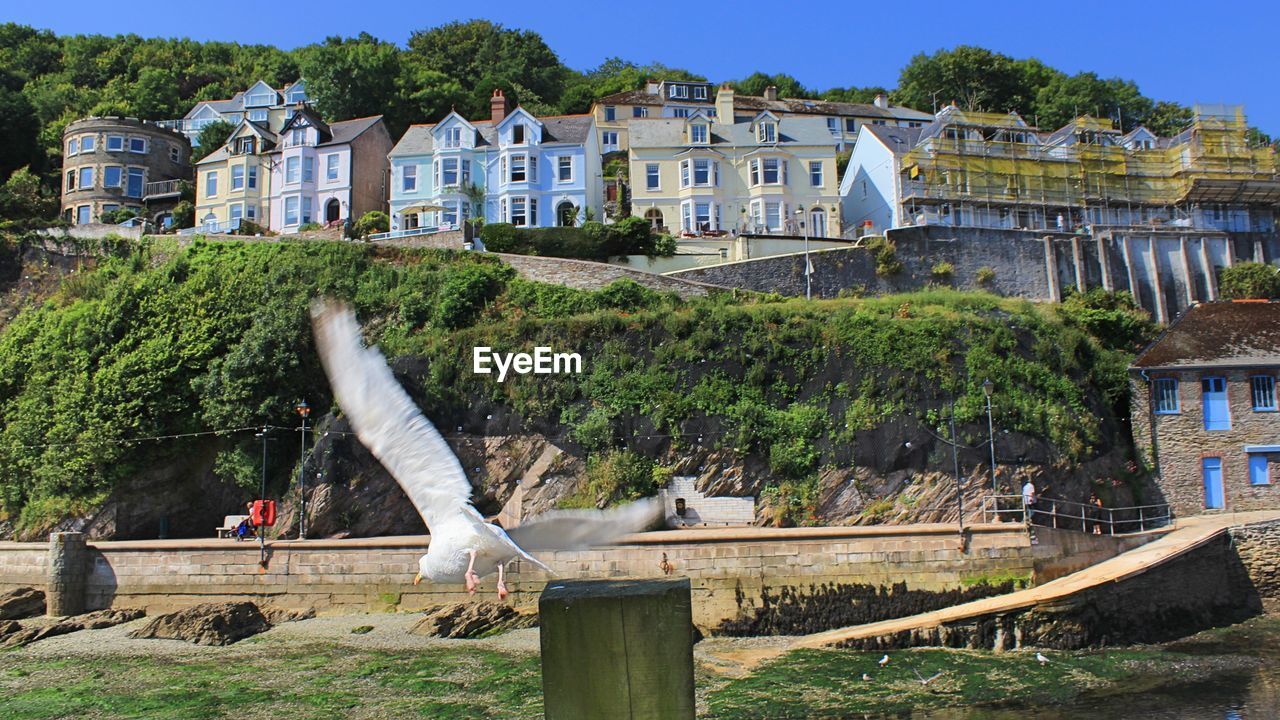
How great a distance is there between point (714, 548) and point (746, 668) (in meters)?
3.62

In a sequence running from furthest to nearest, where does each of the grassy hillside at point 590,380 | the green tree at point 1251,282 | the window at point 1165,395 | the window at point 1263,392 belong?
1. the green tree at point 1251,282
2. the window at point 1165,395
3. the window at point 1263,392
4. the grassy hillside at point 590,380

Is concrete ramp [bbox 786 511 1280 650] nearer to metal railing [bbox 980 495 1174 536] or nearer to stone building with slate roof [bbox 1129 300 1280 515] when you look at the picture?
metal railing [bbox 980 495 1174 536]

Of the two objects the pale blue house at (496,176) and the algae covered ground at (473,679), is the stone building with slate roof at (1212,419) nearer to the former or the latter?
the algae covered ground at (473,679)

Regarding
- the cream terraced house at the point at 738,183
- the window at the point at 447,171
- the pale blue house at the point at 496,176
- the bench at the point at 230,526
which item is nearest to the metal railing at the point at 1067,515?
the bench at the point at 230,526

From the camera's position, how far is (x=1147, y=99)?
66000 millimetres

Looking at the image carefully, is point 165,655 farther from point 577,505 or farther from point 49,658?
point 577,505

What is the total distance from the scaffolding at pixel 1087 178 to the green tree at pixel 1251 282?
12.2 ft

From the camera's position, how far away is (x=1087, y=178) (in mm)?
41000

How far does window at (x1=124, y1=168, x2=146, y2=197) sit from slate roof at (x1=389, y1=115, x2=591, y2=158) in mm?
15009

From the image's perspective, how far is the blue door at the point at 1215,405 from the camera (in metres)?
25.9

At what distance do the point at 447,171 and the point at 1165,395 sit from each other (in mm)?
29024

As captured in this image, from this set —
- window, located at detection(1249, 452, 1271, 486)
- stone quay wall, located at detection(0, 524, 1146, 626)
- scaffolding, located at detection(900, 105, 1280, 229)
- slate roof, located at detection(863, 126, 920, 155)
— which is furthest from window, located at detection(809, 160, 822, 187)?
stone quay wall, located at detection(0, 524, 1146, 626)

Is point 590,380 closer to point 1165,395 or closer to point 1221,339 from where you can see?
point 1165,395

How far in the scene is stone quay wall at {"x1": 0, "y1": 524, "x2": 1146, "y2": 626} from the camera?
20.2 metres
